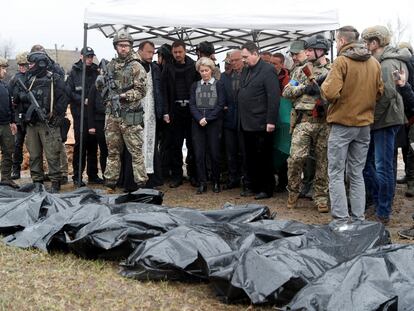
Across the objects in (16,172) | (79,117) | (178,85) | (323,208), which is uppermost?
(178,85)

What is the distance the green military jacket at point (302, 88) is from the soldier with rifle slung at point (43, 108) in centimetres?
318

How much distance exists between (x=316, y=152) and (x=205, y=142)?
5.98 ft

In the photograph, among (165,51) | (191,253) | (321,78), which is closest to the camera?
(191,253)

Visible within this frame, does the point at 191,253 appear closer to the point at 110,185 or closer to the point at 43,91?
the point at 110,185

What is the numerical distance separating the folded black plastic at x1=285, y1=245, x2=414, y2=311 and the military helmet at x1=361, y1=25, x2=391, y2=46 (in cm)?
294

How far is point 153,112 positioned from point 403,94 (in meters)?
3.44

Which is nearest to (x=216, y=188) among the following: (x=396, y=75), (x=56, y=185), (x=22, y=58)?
(x=56, y=185)

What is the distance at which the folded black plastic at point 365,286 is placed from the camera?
10.5 ft

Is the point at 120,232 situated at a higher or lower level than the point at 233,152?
lower

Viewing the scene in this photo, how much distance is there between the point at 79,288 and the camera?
13.4 feet

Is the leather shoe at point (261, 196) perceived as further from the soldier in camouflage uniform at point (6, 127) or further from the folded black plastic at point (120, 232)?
the soldier in camouflage uniform at point (6, 127)

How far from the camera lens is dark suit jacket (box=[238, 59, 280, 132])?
750 centimetres

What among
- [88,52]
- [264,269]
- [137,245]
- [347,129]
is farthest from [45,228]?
[88,52]

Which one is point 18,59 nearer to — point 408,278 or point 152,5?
point 152,5
